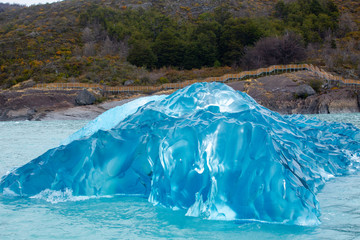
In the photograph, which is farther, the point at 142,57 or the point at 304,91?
the point at 142,57

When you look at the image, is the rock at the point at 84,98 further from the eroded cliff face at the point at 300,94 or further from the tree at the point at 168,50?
the tree at the point at 168,50

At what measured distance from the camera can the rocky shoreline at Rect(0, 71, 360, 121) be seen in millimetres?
27453

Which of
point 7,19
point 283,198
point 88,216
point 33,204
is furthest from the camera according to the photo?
point 7,19

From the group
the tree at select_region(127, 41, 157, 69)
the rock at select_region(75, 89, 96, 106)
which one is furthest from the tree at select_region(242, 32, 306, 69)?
the rock at select_region(75, 89, 96, 106)

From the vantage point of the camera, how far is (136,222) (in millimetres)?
4160

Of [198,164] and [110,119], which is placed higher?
[110,119]

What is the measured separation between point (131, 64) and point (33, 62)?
1267cm

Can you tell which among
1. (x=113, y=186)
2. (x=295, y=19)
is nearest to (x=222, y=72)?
(x=295, y=19)

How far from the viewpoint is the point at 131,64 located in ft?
149

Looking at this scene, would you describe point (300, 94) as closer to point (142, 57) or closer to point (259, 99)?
point (259, 99)

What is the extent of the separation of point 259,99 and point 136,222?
26.3m

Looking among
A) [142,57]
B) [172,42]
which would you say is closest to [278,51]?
[172,42]

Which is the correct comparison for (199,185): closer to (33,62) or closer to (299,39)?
(299,39)

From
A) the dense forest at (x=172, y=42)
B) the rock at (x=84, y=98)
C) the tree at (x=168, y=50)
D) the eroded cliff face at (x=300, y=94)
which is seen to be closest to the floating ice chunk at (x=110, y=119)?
the eroded cliff face at (x=300, y=94)
